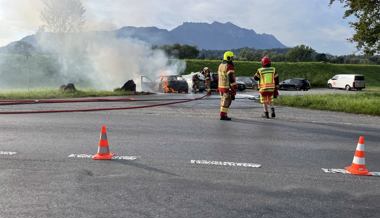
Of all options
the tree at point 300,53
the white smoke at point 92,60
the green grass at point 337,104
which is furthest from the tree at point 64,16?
the tree at point 300,53

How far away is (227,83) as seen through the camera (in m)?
12.4

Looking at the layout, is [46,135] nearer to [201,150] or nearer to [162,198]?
[201,150]

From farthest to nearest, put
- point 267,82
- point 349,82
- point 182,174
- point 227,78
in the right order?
point 349,82 < point 267,82 < point 227,78 < point 182,174

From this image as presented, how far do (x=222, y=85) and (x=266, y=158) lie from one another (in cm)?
580

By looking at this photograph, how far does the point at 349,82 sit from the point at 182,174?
46.9m

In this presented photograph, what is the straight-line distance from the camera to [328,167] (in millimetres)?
6445

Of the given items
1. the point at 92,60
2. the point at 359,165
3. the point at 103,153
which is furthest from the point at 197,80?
the point at 359,165

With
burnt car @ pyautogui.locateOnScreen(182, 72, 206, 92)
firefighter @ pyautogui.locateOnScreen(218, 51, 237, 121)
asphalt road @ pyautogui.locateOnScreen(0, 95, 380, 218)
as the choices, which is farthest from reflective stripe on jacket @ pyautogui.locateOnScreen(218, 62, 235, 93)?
burnt car @ pyautogui.locateOnScreen(182, 72, 206, 92)

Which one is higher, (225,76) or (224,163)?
(225,76)

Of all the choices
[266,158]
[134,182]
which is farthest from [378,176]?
[134,182]

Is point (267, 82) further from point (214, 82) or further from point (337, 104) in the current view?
point (214, 82)

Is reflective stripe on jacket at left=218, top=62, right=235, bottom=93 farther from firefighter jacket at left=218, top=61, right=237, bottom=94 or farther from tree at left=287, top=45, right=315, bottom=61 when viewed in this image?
tree at left=287, top=45, right=315, bottom=61

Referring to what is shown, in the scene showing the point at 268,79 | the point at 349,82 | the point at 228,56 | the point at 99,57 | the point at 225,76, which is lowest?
the point at 349,82

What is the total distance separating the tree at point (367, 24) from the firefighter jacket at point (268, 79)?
17.7 m
